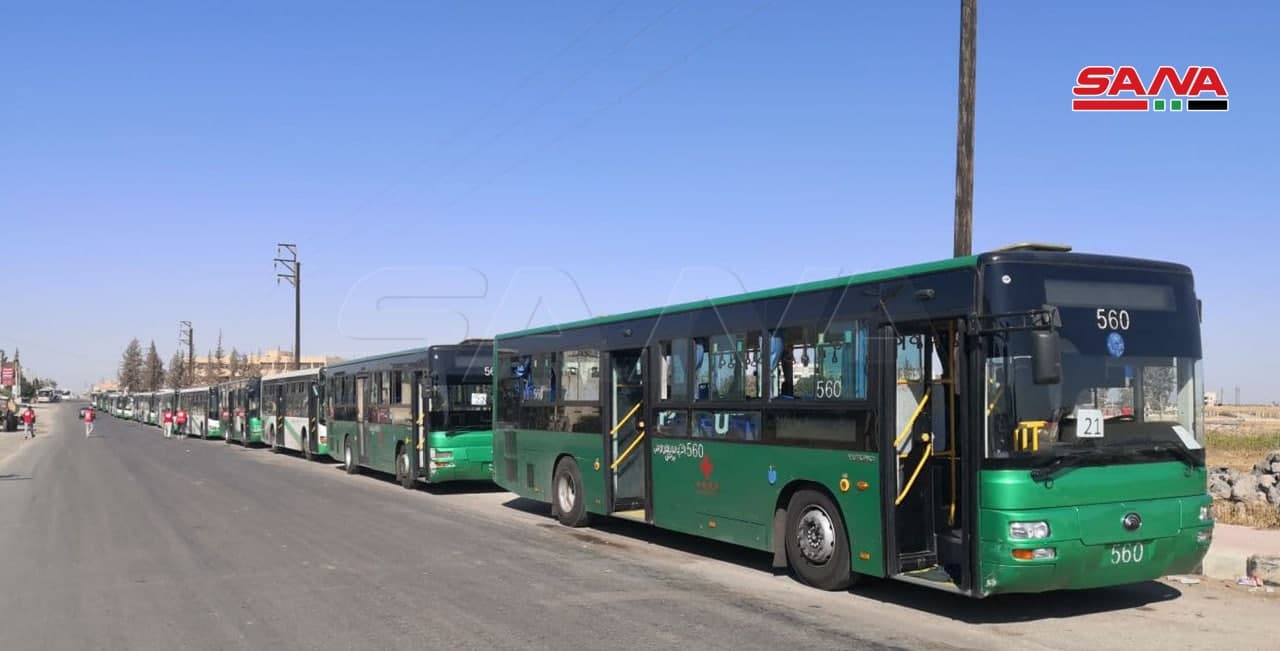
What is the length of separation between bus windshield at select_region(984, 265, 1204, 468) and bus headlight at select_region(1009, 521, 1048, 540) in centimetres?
44

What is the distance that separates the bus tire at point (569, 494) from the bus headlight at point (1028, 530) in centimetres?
765

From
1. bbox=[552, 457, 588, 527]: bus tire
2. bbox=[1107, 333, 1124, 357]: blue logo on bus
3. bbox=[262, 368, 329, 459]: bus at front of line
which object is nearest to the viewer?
bbox=[1107, 333, 1124, 357]: blue logo on bus

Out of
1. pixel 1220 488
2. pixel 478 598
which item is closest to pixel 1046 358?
pixel 478 598

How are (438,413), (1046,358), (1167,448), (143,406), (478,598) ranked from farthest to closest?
(143,406), (438,413), (478,598), (1167,448), (1046,358)

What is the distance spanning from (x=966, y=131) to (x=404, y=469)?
14.0m

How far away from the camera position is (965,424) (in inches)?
317

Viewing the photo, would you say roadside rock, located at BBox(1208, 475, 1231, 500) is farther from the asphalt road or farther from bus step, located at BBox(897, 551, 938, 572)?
bus step, located at BBox(897, 551, 938, 572)

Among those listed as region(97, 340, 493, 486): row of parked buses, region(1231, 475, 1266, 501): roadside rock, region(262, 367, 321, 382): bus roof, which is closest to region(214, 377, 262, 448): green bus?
region(262, 367, 321, 382): bus roof

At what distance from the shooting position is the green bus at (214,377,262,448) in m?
42.5

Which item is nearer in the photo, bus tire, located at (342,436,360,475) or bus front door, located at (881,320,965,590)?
bus front door, located at (881,320,965,590)

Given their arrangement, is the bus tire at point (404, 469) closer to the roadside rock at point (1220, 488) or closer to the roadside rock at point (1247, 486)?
the roadside rock at point (1220, 488)

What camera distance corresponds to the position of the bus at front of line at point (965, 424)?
309 inches

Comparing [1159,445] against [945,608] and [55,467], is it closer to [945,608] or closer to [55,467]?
[945,608]

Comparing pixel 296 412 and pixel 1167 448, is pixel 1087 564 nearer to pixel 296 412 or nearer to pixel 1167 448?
pixel 1167 448
